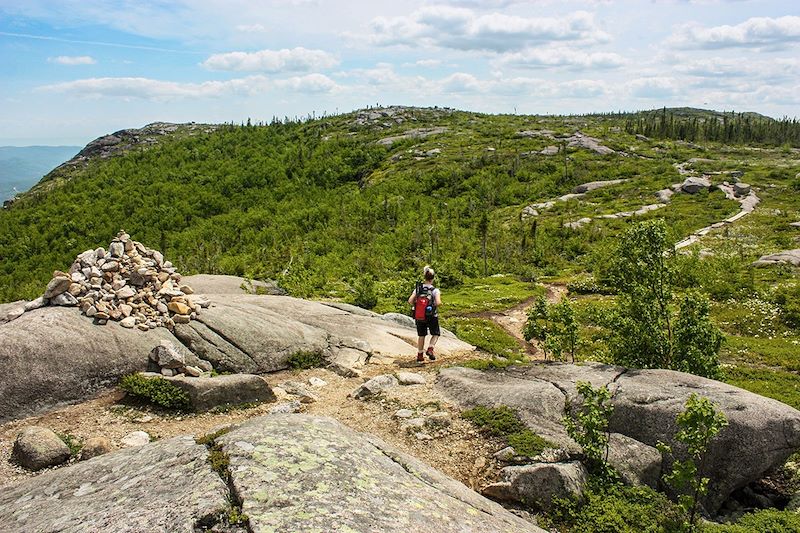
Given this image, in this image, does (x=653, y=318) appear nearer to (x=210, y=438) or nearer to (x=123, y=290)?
(x=210, y=438)

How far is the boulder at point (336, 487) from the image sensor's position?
6.93m

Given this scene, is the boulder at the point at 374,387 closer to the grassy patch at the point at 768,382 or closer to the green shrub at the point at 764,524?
the green shrub at the point at 764,524

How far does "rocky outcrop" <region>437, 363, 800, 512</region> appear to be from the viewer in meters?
12.1

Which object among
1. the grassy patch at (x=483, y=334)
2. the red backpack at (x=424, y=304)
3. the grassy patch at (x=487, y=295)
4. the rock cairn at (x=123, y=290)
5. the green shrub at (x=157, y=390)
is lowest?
the grassy patch at (x=487, y=295)

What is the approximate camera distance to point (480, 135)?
5984 inches

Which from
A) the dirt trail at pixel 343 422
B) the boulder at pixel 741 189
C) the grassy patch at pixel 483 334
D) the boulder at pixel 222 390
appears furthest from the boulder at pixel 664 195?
the boulder at pixel 222 390

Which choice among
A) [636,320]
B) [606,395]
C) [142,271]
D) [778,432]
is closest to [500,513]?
[606,395]

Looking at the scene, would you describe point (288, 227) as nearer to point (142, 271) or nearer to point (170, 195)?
point (170, 195)

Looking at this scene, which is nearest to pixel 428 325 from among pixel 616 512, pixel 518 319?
pixel 616 512

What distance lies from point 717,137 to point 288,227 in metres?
149

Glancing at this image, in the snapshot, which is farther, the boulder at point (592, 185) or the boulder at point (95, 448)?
the boulder at point (592, 185)

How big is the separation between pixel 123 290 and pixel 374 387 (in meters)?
8.79

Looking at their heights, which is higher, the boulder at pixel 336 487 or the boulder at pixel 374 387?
the boulder at pixel 336 487

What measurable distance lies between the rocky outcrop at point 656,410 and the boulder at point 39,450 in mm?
9603
